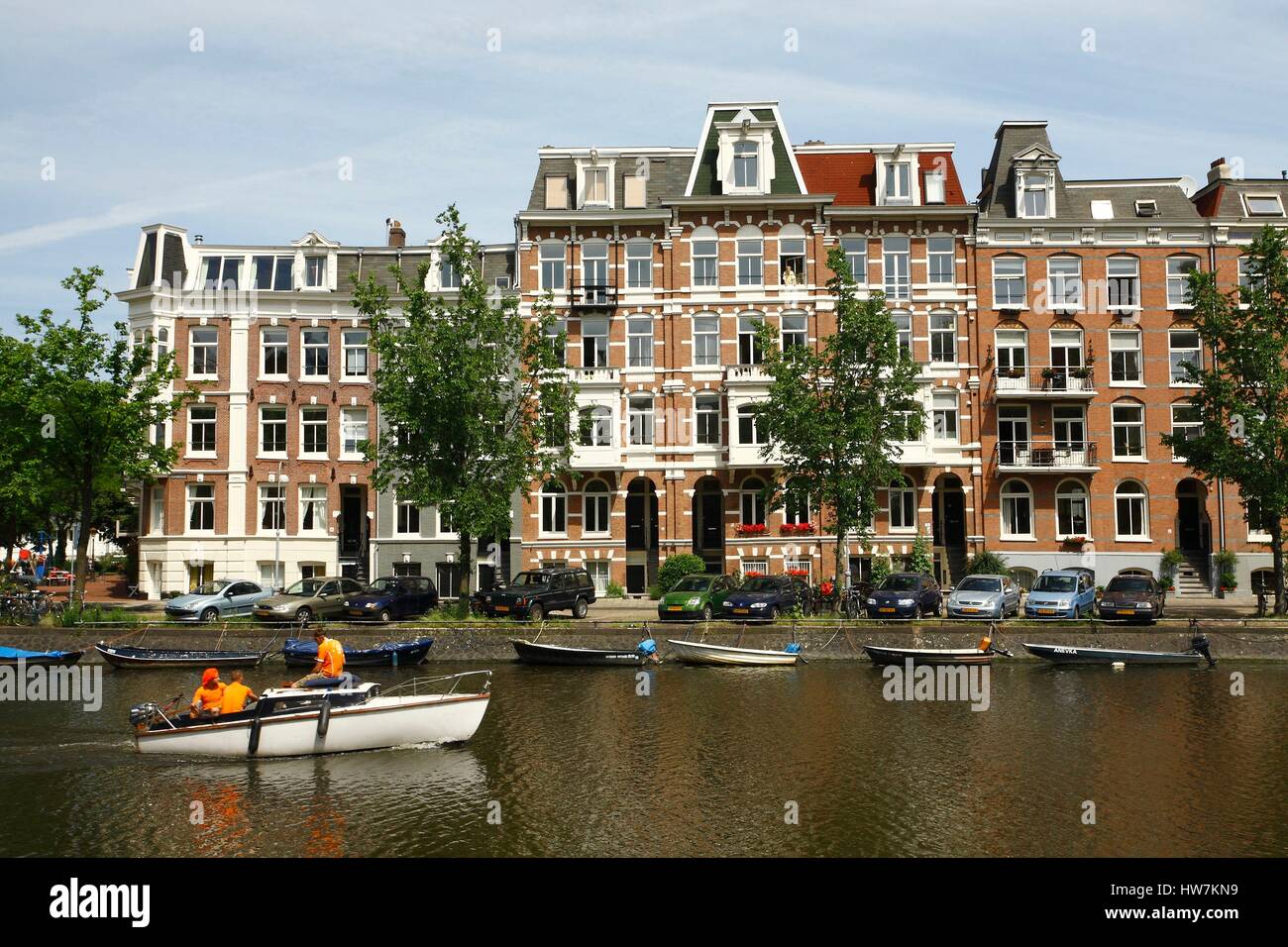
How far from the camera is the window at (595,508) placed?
51125 millimetres

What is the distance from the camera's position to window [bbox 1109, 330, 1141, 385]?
51.4m

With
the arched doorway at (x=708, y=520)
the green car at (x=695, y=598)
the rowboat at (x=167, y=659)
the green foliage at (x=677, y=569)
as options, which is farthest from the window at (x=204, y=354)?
the green car at (x=695, y=598)

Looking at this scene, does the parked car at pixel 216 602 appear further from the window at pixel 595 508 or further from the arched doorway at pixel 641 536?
the arched doorway at pixel 641 536

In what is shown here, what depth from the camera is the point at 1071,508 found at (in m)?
50.9

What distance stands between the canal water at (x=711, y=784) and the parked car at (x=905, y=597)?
9.24 metres

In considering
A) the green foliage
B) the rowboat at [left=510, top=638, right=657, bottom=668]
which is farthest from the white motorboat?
the green foliage

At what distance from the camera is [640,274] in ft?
170

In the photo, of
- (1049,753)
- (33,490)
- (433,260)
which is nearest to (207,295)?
(433,260)

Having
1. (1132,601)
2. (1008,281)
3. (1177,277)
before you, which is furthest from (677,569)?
(1177,277)

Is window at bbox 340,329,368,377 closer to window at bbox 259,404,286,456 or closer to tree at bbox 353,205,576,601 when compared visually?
window at bbox 259,404,286,456

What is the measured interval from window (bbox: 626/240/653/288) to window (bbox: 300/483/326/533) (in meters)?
18.8

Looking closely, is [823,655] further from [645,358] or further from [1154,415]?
[1154,415]
